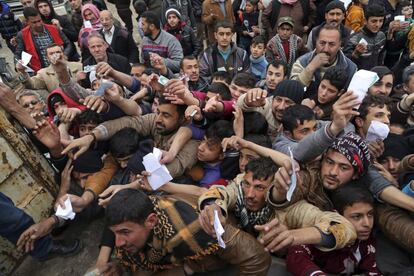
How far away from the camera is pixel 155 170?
7.84 ft

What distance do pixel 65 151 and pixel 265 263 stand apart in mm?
1899

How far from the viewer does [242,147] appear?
9.14ft

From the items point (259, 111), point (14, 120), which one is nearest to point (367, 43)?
point (259, 111)

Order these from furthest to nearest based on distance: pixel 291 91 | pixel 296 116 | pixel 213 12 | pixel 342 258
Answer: pixel 213 12 < pixel 291 91 < pixel 296 116 < pixel 342 258

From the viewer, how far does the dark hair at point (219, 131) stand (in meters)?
2.99

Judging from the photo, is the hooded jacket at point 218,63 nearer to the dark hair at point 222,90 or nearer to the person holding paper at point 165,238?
the dark hair at point 222,90

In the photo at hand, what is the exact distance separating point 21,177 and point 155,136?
1.24 m

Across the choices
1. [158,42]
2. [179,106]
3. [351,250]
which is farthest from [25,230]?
[158,42]

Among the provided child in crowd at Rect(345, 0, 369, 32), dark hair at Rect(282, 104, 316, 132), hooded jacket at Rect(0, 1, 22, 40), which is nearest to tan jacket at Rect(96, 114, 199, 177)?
dark hair at Rect(282, 104, 316, 132)

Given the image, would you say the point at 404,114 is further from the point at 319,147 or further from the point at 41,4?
the point at 41,4

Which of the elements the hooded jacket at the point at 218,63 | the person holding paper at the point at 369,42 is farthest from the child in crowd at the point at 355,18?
the hooded jacket at the point at 218,63

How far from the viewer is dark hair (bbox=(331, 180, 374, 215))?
7.34 ft

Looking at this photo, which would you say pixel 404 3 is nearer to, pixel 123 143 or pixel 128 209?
pixel 123 143

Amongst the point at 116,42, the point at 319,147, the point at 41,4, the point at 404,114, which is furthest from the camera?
the point at 41,4
